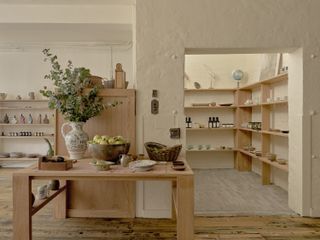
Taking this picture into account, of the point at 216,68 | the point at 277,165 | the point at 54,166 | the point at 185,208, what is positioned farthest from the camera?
the point at 216,68

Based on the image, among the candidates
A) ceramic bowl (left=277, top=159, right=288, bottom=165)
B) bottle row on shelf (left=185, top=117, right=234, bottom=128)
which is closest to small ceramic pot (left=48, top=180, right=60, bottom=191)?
ceramic bowl (left=277, top=159, right=288, bottom=165)

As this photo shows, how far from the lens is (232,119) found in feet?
22.2

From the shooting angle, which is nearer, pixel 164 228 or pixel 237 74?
pixel 164 228

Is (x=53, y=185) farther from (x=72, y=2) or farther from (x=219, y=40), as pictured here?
(x=72, y=2)

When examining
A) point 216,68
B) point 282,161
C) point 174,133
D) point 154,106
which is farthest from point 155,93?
point 216,68

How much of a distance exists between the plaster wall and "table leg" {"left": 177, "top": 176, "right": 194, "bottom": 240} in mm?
1061

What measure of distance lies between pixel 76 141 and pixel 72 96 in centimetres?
48

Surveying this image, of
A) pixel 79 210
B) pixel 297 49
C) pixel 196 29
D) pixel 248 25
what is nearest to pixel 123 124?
pixel 79 210

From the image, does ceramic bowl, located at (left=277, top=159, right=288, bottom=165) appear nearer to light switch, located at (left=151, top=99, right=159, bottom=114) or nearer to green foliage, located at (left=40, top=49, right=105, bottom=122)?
light switch, located at (left=151, top=99, right=159, bottom=114)

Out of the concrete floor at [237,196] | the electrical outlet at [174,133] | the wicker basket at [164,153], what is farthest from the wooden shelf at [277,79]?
the wicker basket at [164,153]

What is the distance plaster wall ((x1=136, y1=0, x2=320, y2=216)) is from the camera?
3.40m

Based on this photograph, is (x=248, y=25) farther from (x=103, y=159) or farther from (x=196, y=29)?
(x=103, y=159)

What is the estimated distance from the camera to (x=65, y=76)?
3115 mm

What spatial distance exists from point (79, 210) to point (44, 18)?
2.95 m
